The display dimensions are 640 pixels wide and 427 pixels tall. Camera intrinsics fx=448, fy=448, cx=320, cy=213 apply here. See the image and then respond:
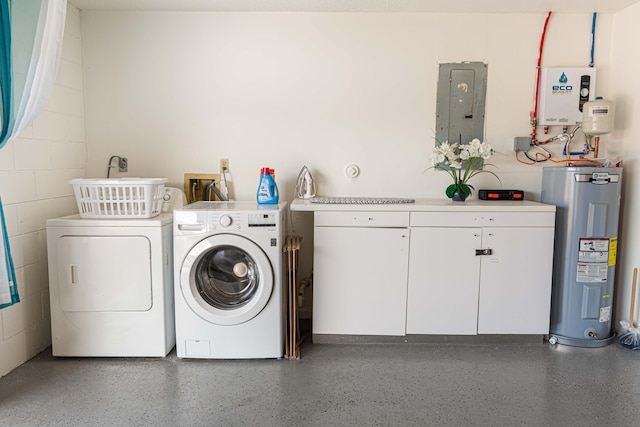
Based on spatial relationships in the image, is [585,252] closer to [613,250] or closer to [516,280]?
[613,250]

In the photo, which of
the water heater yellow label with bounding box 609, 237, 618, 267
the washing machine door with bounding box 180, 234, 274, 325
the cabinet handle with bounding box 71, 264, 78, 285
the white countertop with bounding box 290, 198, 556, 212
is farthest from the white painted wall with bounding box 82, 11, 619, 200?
the cabinet handle with bounding box 71, 264, 78, 285

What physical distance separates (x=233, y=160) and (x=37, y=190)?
1235 mm

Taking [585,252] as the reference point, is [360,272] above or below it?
below

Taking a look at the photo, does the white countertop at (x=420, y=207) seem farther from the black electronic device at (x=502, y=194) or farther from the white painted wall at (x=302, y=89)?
the white painted wall at (x=302, y=89)

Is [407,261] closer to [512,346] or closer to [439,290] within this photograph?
[439,290]

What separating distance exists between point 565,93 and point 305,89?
72.2 inches

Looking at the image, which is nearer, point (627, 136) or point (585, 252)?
point (585, 252)

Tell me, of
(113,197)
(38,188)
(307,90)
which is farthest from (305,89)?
(38,188)

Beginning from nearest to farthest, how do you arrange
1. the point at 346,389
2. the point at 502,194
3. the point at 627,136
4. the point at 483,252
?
1. the point at 346,389
2. the point at 483,252
3. the point at 627,136
4. the point at 502,194

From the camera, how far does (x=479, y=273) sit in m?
2.82

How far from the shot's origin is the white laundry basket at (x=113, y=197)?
8.63 ft

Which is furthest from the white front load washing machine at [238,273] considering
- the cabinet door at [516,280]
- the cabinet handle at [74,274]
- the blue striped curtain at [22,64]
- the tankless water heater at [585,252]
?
the tankless water heater at [585,252]

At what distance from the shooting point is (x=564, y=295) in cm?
288

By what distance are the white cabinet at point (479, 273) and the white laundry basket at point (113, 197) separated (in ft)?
5.34
